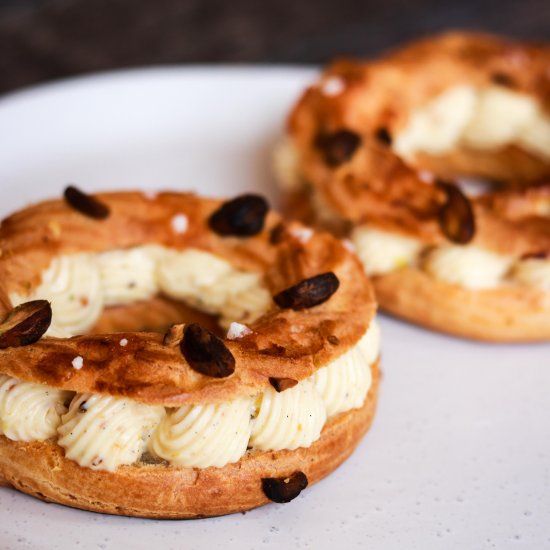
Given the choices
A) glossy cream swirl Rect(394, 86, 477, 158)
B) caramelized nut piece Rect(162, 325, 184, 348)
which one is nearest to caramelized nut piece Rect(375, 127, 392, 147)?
glossy cream swirl Rect(394, 86, 477, 158)

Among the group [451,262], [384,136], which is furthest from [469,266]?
[384,136]

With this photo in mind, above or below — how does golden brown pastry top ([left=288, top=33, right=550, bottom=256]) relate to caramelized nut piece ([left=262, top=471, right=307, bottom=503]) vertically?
above

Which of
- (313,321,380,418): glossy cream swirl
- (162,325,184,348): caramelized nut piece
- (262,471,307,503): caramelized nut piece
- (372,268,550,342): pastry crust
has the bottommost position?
(372,268,550,342): pastry crust

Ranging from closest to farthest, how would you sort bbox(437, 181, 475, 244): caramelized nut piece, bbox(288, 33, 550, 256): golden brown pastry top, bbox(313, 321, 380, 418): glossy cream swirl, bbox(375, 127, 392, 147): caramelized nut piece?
bbox(313, 321, 380, 418): glossy cream swirl → bbox(437, 181, 475, 244): caramelized nut piece → bbox(288, 33, 550, 256): golden brown pastry top → bbox(375, 127, 392, 147): caramelized nut piece

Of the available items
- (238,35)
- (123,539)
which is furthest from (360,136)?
(238,35)

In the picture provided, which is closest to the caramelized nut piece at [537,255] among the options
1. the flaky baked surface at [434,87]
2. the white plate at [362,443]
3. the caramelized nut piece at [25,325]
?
the white plate at [362,443]

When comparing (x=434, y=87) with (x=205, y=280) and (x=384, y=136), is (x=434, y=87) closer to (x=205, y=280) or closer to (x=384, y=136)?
(x=384, y=136)

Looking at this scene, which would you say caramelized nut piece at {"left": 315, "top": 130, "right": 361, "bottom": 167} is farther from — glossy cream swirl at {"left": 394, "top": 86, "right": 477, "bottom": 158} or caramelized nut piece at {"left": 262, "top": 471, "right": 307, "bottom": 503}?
caramelized nut piece at {"left": 262, "top": 471, "right": 307, "bottom": 503}
